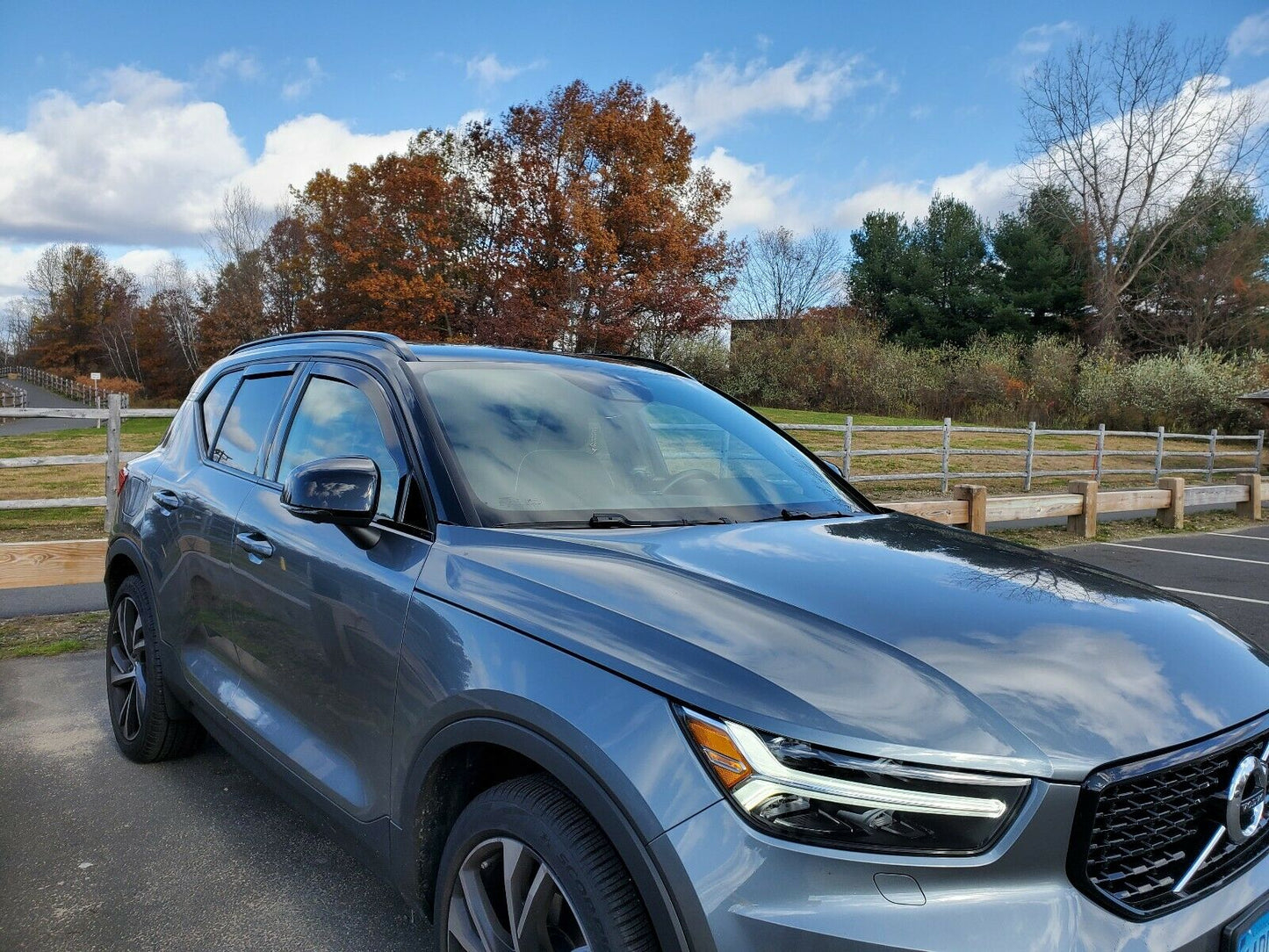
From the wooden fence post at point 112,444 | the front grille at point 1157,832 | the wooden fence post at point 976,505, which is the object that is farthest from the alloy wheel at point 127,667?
the wooden fence post at point 976,505

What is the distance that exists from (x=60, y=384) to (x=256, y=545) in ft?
291

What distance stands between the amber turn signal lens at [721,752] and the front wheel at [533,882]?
273mm

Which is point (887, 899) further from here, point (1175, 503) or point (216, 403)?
point (1175, 503)

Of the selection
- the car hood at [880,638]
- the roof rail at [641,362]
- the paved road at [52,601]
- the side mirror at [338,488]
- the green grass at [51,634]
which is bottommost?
the paved road at [52,601]

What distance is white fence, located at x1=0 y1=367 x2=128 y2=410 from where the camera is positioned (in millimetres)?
57019

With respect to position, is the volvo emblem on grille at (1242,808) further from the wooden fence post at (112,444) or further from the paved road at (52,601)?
the wooden fence post at (112,444)

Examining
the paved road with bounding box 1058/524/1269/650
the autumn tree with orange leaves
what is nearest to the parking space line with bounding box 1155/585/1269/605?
the paved road with bounding box 1058/524/1269/650

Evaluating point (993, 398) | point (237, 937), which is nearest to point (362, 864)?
point (237, 937)

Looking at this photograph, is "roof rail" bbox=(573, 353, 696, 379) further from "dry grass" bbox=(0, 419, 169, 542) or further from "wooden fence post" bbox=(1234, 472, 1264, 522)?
"wooden fence post" bbox=(1234, 472, 1264, 522)

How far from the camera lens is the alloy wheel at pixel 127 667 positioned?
3672 millimetres

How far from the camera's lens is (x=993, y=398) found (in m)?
27.5

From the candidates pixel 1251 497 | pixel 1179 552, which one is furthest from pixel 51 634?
pixel 1251 497

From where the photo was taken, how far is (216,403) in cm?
360

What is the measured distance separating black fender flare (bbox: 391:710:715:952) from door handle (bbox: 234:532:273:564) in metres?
0.98
